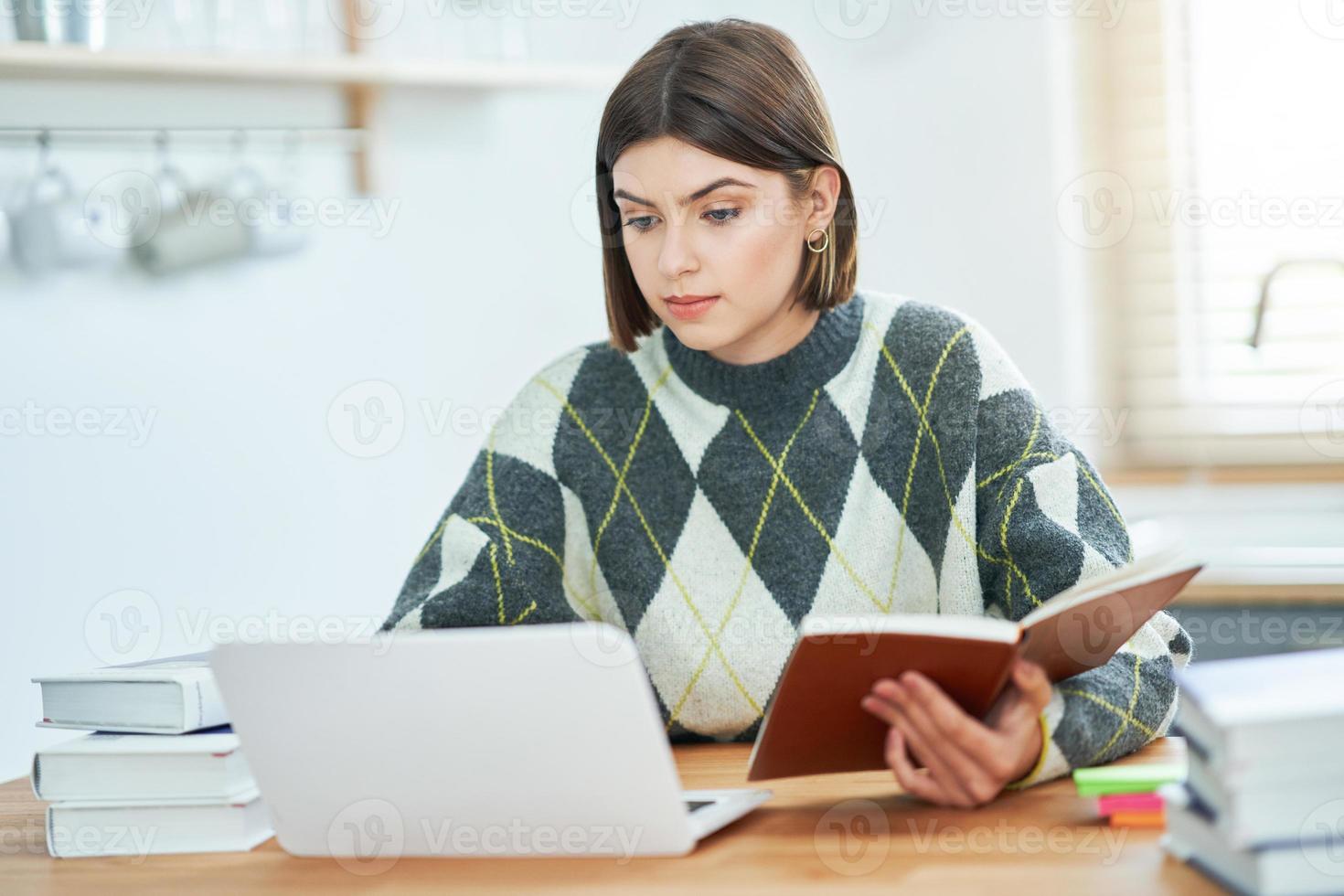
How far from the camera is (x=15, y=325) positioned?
2168mm

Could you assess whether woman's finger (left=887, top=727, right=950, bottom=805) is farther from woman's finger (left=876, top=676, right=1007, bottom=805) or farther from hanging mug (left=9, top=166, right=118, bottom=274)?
hanging mug (left=9, top=166, right=118, bottom=274)

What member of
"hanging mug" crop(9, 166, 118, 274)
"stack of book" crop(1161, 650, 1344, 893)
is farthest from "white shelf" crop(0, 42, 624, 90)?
"stack of book" crop(1161, 650, 1344, 893)

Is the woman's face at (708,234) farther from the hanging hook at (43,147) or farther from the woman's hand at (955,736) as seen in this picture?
the hanging hook at (43,147)

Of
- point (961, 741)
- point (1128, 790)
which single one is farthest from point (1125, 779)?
point (961, 741)

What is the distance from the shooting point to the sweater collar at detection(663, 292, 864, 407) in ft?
4.85

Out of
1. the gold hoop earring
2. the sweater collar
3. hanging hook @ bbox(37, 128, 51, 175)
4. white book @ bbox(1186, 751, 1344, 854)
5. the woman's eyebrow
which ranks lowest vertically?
white book @ bbox(1186, 751, 1344, 854)

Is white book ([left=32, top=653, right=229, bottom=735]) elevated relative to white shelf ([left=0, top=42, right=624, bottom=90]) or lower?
lower

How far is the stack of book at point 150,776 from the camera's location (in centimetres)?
103

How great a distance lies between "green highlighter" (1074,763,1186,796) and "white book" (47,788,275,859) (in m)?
0.61

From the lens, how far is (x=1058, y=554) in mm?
1206

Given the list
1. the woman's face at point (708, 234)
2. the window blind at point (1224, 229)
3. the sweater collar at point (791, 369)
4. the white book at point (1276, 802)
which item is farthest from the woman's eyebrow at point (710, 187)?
the window blind at point (1224, 229)

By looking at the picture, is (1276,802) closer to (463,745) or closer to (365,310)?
(463,745)

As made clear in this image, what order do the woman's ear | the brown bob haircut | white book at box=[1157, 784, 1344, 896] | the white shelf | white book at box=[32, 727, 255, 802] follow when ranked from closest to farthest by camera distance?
white book at box=[1157, 784, 1344, 896] < white book at box=[32, 727, 255, 802] < the brown bob haircut < the woman's ear < the white shelf

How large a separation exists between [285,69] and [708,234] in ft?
4.01
